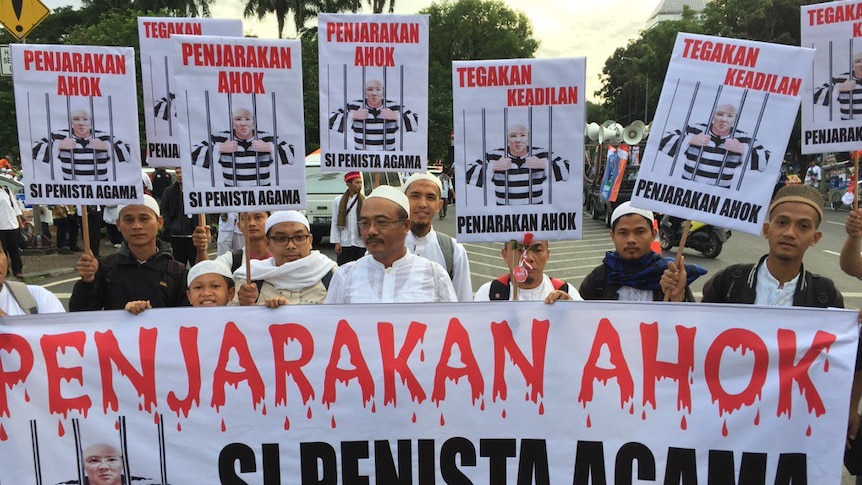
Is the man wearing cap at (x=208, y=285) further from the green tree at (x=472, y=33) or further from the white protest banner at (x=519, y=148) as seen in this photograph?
the green tree at (x=472, y=33)

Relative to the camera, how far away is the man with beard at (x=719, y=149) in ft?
8.95

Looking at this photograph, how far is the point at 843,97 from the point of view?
11.1ft

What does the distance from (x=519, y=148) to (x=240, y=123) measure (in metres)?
1.24

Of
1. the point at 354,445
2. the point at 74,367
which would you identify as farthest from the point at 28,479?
the point at 354,445

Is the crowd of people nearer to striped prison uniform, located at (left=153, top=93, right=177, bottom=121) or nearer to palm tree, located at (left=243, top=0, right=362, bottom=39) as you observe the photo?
striped prison uniform, located at (left=153, top=93, right=177, bottom=121)

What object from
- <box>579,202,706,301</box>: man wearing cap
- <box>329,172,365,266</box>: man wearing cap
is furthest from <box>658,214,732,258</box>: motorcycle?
<box>579,202,706,301</box>: man wearing cap

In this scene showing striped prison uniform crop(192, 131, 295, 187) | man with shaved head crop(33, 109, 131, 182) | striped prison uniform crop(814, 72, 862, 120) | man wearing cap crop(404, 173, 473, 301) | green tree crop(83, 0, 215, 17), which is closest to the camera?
striped prison uniform crop(192, 131, 295, 187)

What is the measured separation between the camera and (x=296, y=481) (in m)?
2.78

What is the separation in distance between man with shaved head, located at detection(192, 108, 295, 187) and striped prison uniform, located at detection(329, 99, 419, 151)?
0.66 metres

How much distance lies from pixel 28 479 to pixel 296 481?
110cm

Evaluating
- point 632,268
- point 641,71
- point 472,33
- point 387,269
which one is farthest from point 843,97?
point 472,33

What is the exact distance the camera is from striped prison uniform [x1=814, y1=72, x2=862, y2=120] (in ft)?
11.0

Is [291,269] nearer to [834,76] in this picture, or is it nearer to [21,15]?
[834,76]

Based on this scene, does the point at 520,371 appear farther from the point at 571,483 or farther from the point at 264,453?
the point at 264,453
